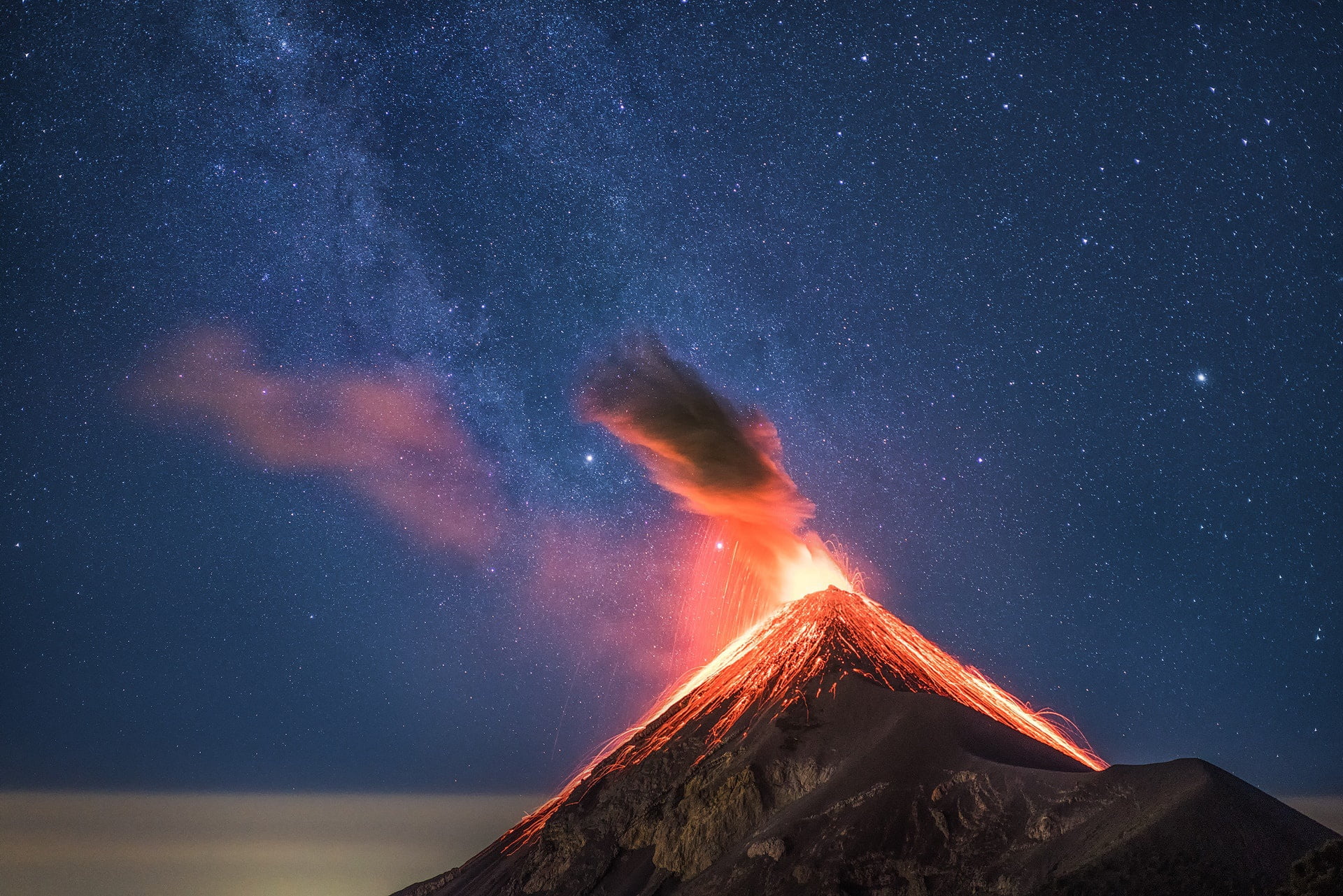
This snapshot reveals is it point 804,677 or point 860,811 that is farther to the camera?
point 804,677

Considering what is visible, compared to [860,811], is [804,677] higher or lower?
higher

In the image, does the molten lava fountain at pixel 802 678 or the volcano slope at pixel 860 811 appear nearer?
the volcano slope at pixel 860 811

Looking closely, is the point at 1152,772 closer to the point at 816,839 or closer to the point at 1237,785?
the point at 1237,785

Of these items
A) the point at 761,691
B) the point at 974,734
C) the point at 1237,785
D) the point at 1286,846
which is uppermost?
the point at 761,691

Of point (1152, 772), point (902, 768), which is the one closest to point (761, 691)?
point (902, 768)

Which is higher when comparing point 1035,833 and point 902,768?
point 902,768

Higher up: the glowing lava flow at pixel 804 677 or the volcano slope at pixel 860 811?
the glowing lava flow at pixel 804 677
